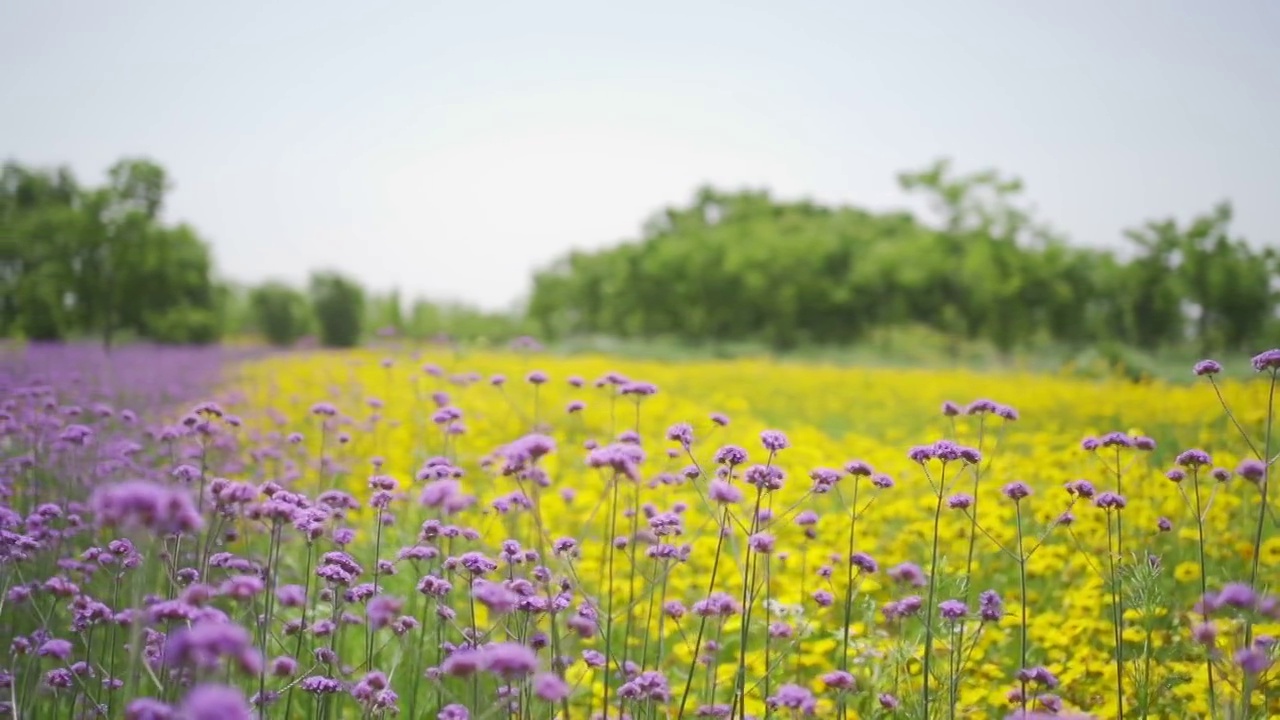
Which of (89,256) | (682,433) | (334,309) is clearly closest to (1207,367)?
(682,433)

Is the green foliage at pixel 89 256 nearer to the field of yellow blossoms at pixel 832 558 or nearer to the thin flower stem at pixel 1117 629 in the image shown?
the field of yellow blossoms at pixel 832 558

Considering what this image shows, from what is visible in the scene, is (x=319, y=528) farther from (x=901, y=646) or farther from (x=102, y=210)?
(x=102, y=210)

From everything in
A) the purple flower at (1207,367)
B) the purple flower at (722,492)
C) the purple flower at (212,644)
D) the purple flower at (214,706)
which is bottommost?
the purple flower at (214,706)

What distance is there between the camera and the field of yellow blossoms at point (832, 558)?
288 centimetres

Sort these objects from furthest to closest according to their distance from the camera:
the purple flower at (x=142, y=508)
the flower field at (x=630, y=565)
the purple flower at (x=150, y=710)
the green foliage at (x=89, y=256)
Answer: the green foliage at (x=89, y=256)
the flower field at (x=630, y=565)
the purple flower at (x=150, y=710)
the purple flower at (x=142, y=508)

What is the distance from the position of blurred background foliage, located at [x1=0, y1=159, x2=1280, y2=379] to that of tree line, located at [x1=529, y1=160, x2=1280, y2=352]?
68mm

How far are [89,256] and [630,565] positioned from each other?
9953 mm

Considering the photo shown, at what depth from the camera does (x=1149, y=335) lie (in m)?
13.7

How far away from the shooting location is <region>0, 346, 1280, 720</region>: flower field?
8.53ft

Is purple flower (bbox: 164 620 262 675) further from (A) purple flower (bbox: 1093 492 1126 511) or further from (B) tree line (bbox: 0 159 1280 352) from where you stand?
(B) tree line (bbox: 0 159 1280 352)

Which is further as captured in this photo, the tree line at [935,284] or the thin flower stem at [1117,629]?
the tree line at [935,284]

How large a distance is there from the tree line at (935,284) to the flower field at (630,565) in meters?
2.36

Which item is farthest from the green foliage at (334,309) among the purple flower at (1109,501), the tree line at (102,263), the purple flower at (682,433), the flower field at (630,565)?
the purple flower at (1109,501)

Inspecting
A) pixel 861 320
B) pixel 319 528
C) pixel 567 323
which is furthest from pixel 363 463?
pixel 567 323
